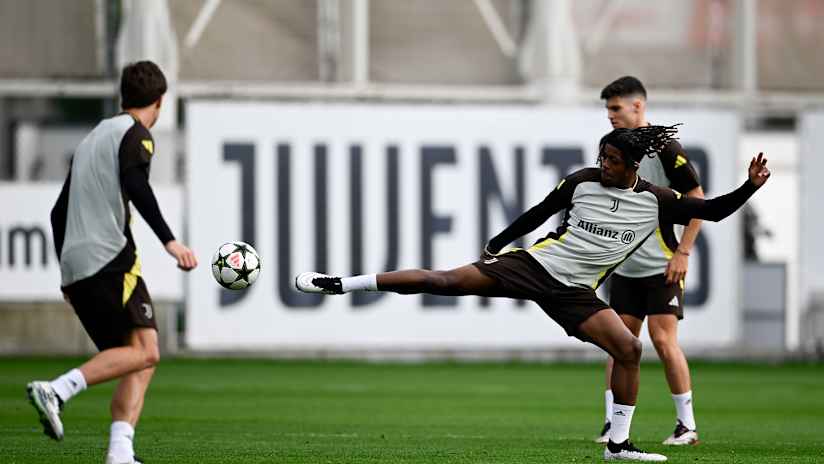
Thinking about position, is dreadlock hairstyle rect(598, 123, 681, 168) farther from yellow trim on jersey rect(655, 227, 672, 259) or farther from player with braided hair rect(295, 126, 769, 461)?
yellow trim on jersey rect(655, 227, 672, 259)

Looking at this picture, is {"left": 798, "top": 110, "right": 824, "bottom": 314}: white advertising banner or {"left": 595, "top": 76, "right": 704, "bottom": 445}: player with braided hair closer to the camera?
{"left": 595, "top": 76, "right": 704, "bottom": 445}: player with braided hair

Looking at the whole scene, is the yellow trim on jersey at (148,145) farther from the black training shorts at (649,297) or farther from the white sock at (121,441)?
the black training shorts at (649,297)

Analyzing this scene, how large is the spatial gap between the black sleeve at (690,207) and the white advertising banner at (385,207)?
11444mm

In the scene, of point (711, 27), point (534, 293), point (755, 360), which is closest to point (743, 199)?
point (534, 293)

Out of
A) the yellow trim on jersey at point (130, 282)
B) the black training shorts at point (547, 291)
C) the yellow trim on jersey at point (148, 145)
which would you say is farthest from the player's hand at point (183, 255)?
the black training shorts at point (547, 291)

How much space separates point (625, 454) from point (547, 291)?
977 millimetres

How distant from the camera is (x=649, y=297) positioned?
10023 millimetres

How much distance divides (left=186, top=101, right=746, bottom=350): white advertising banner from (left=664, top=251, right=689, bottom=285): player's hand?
33.5 ft

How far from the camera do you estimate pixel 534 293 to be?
28.4 ft

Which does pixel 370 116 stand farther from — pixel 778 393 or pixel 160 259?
pixel 778 393

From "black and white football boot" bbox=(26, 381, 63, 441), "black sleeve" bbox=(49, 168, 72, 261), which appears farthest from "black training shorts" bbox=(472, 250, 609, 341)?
"black and white football boot" bbox=(26, 381, 63, 441)

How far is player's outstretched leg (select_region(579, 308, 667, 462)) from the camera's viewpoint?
8531 mm

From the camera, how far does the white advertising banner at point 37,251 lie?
20078 millimetres

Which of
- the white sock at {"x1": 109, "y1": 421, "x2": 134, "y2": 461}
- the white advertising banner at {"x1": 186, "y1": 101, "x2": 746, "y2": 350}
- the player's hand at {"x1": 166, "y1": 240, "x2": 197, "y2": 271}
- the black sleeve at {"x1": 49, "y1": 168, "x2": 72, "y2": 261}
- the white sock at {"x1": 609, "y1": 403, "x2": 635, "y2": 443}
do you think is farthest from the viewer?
the white advertising banner at {"x1": 186, "y1": 101, "x2": 746, "y2": 350}
